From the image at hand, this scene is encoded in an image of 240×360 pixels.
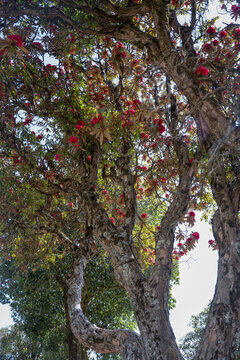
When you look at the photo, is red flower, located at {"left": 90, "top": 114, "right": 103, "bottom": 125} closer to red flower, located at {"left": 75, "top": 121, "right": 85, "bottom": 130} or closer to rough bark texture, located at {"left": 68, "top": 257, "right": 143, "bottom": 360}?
red flower, located at {"left": 75, "top": 121, "right": 85, "bottom": 130}

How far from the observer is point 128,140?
227 inches

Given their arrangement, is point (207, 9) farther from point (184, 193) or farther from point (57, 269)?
point (57, 269)

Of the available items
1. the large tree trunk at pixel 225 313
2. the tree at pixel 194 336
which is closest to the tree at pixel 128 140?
the large tree trunk at pixel 225 313

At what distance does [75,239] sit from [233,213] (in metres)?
7.54

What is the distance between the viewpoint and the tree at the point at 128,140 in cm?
355

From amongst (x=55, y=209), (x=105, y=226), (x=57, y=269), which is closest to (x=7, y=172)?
(x=55, y=209)

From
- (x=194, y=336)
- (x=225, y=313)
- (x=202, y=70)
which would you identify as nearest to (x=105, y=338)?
(x=225, y=313)

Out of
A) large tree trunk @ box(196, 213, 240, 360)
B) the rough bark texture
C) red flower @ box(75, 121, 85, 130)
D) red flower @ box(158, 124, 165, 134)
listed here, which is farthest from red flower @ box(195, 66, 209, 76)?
the rough bark texture

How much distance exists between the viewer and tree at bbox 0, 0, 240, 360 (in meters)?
3.55

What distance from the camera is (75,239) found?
10.2 meters

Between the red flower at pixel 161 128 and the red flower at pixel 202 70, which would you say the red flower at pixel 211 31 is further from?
the red flower at pixel 161 128

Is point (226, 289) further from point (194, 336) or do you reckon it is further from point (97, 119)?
point (194, 336)

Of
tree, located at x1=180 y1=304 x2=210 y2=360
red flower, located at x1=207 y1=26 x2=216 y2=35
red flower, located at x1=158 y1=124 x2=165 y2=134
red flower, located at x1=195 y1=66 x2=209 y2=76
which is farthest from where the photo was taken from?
tree, located at x1=180 y1=304 x2=210 y2=360

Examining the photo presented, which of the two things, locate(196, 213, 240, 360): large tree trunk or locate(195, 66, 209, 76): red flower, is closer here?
locate(196, 213, 240, 360): large tree trunk
